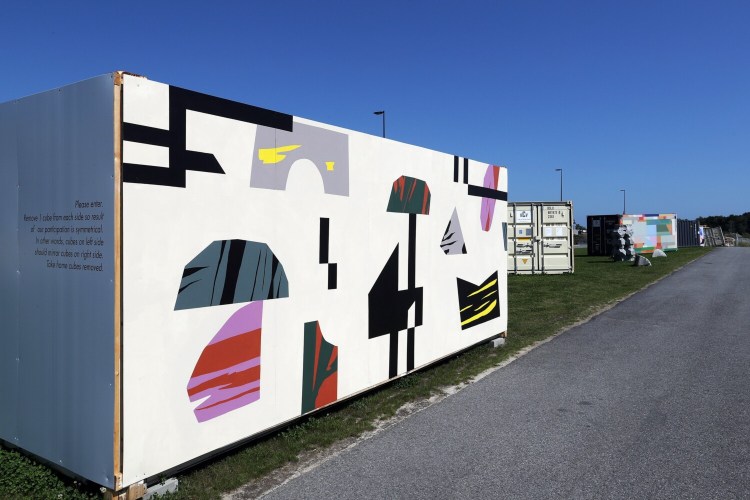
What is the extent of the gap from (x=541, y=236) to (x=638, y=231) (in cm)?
1692

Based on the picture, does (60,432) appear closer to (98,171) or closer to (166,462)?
(166,462)

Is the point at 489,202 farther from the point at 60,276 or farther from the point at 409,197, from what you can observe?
the point at 60,276

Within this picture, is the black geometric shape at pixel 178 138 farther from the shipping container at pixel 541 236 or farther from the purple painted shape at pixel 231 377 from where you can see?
the shipping container at pixel 541 236

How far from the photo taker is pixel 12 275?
4.05 metres

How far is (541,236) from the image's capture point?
22.0 m

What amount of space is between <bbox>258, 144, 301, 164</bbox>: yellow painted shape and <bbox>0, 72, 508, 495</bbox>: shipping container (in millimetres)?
14

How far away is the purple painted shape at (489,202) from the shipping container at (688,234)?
45.4 meters

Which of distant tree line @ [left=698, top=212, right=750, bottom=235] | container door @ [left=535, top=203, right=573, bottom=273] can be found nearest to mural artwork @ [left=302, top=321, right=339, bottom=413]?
container door @ [left=535, top=203, right=573, bottom=273]

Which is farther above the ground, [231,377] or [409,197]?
[409,197]

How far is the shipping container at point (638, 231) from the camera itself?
1341 inches

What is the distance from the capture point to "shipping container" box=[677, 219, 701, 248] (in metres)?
47.7

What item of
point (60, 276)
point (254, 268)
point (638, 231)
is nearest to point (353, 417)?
point (254, 268)

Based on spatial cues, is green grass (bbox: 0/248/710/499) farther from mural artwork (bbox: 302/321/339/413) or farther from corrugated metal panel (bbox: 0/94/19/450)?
corrugated metal panel (bbox: 0/94/19/450)

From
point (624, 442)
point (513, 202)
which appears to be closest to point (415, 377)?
point (624, 442)
